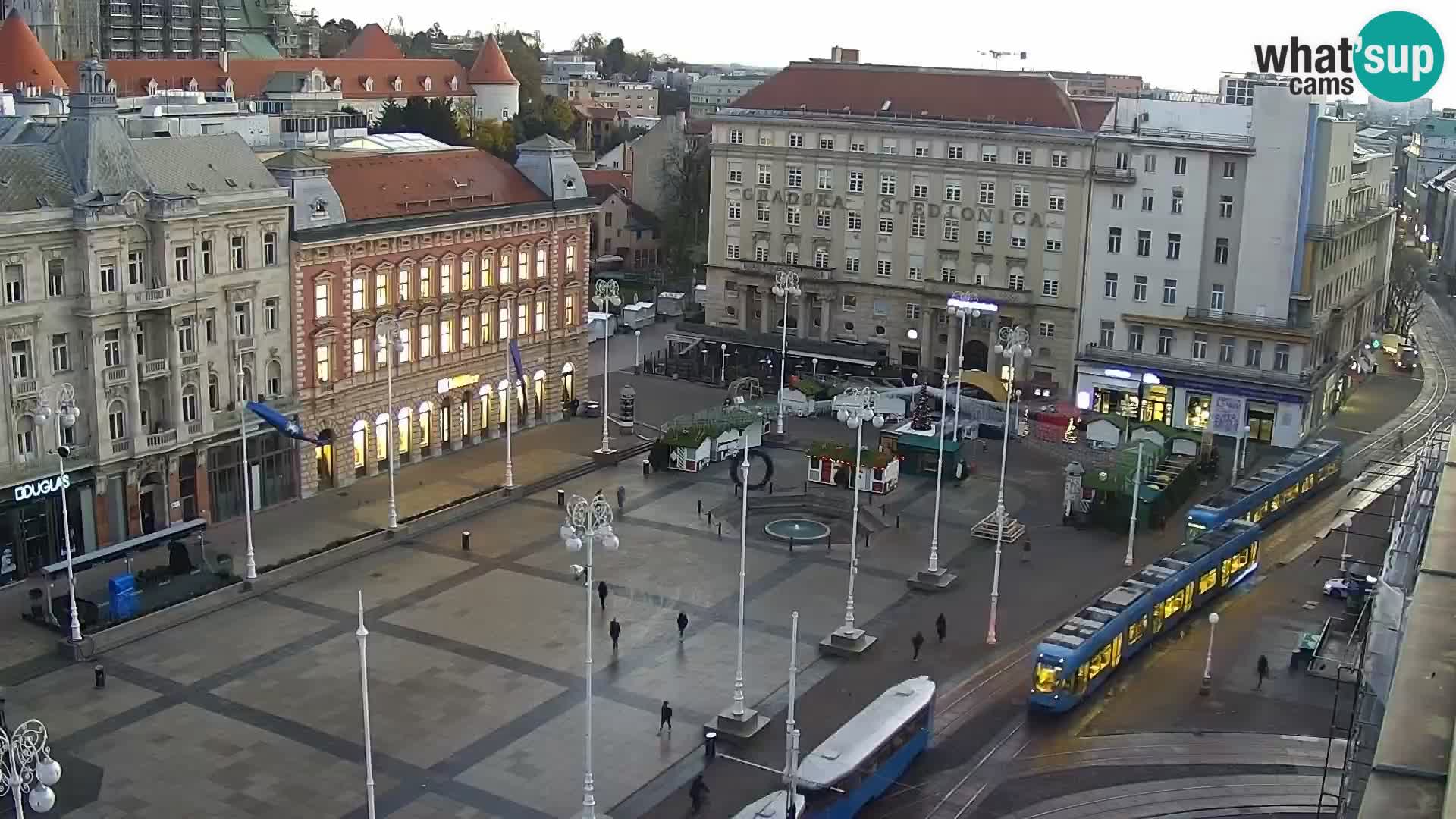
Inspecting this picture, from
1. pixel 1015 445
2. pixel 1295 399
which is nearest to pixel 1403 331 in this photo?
pixel 1295 399

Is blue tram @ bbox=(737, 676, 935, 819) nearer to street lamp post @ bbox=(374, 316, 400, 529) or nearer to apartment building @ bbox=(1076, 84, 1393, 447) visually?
street lamp post @ bbox=(374, 316, 400, 529)

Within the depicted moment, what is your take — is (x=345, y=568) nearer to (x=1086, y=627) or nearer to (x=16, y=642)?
(x=16, y=642)

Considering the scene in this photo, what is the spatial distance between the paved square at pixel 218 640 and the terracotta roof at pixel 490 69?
12234 centimetres

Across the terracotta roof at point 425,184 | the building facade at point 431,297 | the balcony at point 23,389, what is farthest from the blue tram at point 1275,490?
the balcony at point 23,389

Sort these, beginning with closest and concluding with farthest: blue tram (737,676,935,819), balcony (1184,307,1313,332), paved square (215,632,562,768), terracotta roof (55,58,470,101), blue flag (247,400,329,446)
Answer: blue tram (737,676,935,819)
paved square (215,632,562,768)
blue flag (247,400,329,446)
balcony (1184,307,1313,332)
terracotta roof (55,58,470,101)

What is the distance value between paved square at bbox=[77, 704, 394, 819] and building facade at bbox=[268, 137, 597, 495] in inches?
941

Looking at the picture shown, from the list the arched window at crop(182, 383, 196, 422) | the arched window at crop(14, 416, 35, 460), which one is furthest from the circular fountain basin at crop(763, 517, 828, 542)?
the arched window at crop(14, 416, 35, 460)

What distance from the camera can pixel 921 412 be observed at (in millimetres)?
84375

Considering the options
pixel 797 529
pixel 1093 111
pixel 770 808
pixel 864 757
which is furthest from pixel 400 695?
pixel 1093 111

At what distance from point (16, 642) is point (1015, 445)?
53.9 meters

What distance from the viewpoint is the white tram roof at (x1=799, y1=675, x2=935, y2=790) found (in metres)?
38.6

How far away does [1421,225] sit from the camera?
624ft

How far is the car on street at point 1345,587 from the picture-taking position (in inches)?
2311

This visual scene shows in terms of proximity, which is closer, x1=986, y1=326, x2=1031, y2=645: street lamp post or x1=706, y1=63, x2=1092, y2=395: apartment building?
x1=986, y1=326, x2=1031, y2=645: street lamp post
